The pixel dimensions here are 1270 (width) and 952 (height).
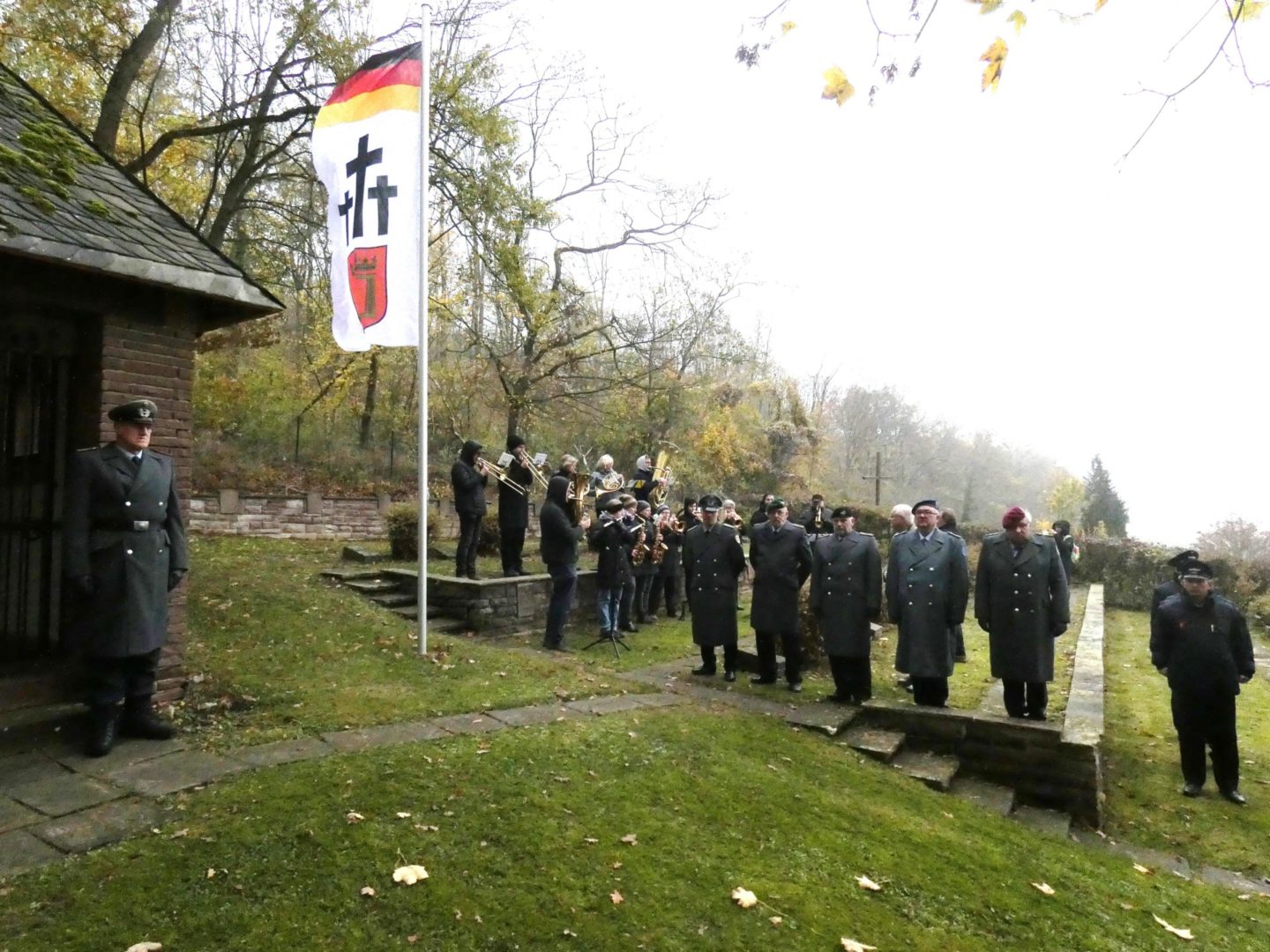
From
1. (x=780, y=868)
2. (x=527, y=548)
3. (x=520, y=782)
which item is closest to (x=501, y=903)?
(x=520, y=782)

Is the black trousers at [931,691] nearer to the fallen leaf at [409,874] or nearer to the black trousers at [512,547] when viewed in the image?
the fallen leaf at [409,874]

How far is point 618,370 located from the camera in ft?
58.9

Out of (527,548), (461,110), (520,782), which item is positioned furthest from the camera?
(527,548)

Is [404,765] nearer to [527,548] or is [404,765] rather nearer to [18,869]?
[18,869]

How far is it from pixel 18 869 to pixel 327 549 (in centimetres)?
1154

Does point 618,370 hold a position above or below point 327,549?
above

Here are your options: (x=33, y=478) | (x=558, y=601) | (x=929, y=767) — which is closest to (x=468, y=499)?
(x=558, y=601)

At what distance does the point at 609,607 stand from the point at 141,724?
18.0 ft

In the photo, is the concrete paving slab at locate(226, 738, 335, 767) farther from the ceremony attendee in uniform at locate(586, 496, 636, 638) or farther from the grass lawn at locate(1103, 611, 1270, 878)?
the grass lawn at locate(1103, 611, 1270, 878)

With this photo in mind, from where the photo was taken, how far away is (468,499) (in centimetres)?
1003

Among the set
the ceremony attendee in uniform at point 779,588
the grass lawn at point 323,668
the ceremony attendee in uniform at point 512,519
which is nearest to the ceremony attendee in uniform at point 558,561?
the grass lawn at point 323,668

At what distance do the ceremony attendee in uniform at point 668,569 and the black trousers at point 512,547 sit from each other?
1.94m

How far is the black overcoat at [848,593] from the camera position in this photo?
23.6 ft

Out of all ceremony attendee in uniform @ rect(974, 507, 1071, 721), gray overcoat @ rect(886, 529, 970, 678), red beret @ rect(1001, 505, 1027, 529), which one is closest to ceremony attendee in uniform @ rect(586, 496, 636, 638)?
gray overcoat @ rect(886, 529, 970, 678)
